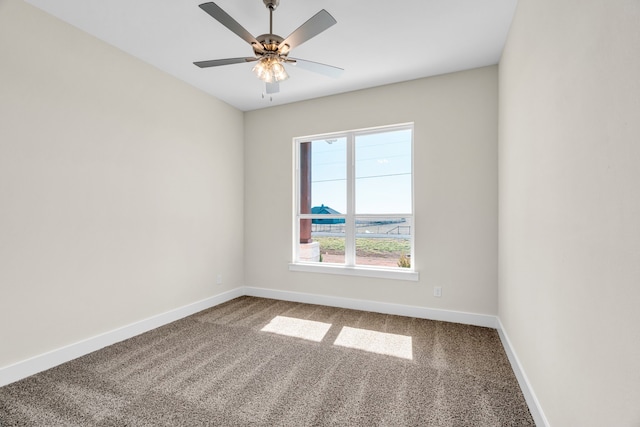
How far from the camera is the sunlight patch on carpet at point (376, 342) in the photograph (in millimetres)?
2660

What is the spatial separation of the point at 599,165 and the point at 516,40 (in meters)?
1.83

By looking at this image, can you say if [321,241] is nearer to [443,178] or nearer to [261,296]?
[261,296]

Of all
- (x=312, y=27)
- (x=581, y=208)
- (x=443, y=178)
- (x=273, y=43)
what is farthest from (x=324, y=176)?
(x=581, y=208)

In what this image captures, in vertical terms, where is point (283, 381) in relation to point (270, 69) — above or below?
below

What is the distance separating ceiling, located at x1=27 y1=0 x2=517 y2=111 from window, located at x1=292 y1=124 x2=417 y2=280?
0.82 m

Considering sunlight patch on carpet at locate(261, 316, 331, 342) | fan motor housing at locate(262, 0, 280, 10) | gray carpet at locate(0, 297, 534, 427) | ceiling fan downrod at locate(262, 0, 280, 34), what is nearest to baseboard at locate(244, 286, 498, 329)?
gray carpet at locate(0, 297, 534, 427)

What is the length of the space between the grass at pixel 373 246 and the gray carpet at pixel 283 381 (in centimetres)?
95

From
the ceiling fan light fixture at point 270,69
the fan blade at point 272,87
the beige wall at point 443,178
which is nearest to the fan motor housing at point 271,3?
the ceiling fan light fixture at point 270,69

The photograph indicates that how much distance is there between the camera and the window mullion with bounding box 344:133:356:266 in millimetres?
3955

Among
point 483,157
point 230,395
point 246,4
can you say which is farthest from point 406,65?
point 230,395

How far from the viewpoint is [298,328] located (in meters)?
3.20

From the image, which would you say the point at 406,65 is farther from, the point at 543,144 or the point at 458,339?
the point at 458,339

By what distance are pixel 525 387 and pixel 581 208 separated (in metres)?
1.45

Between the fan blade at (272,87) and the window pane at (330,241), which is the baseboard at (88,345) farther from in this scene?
the fan blade at (272,87)
